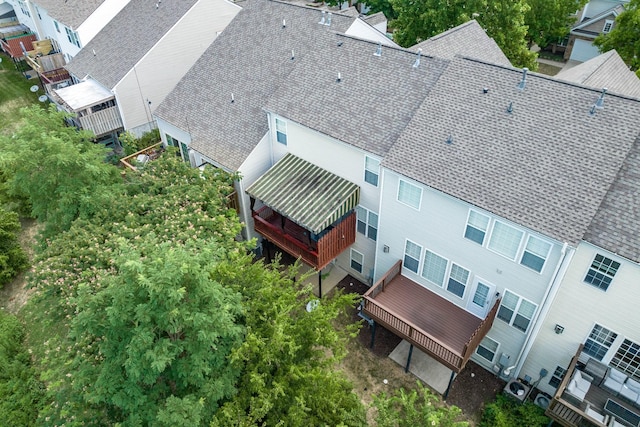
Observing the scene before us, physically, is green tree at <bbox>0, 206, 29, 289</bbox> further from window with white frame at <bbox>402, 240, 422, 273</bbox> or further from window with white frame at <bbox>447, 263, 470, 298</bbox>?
window with white frame at <bbox>447, 263, 470, 298</bbox>

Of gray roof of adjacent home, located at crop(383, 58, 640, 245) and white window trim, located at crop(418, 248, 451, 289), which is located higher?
gray roof of adjacent home, located at crop(383, 58, 640, 245)

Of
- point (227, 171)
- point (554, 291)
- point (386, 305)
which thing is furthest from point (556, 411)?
point (227, 171)

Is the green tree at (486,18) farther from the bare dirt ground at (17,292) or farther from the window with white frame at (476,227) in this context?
the bare dirt ground at (17,292)

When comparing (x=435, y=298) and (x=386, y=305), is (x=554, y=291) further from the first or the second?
(x=386, y=305)

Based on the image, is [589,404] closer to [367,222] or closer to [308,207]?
[367,222]

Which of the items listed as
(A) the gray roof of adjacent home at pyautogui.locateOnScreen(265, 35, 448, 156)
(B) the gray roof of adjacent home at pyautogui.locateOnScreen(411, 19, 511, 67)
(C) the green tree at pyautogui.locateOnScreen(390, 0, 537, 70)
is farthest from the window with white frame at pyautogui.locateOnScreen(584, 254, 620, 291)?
(C) the green tree at pyautogui.locateOnScreen(390, 0, 537, 70)

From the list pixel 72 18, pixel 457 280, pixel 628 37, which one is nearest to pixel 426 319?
pixel 457 280
